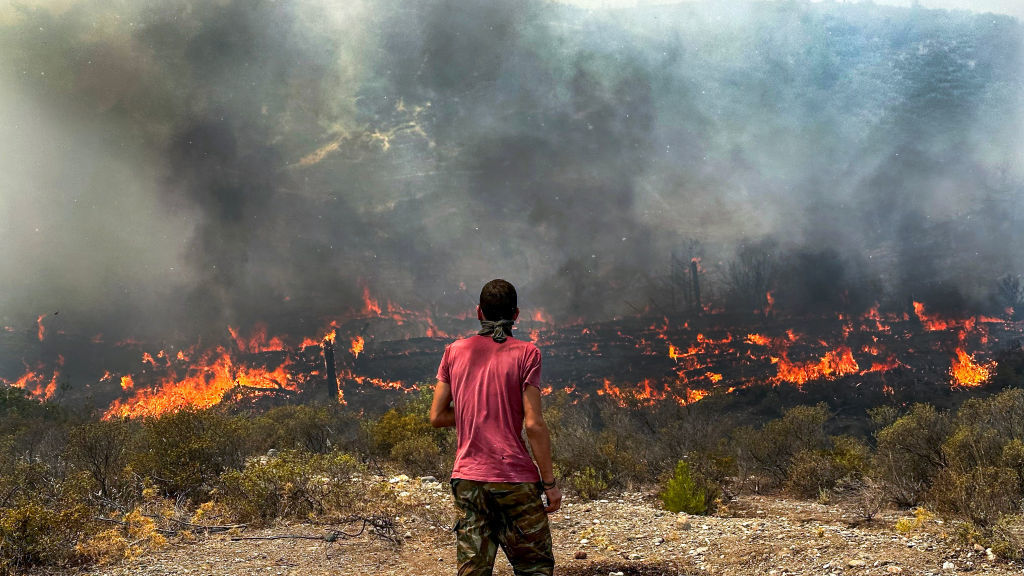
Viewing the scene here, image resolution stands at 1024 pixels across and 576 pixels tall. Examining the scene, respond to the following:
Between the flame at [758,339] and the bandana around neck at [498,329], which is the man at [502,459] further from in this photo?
the flame at [758,339]

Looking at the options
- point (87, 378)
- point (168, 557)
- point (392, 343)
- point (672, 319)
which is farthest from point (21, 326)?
point (168, 557)

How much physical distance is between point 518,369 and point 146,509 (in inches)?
391

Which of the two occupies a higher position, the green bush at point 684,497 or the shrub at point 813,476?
the green bush at point 684,497

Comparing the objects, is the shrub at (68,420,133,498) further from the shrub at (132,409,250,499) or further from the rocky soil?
the rocky soil

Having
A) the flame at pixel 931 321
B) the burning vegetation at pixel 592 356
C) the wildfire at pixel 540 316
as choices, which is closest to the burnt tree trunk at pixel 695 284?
the burning vegetation at pixel 592 356

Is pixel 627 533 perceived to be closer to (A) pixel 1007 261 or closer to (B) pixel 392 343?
(B) pixel 392 343

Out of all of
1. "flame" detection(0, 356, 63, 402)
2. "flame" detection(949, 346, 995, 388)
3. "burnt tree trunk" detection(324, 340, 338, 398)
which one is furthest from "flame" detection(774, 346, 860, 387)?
"flame" detection(0, 356, 63, 402)

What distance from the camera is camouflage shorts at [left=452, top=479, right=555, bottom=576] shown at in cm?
353

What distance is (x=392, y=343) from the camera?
60.1 meters

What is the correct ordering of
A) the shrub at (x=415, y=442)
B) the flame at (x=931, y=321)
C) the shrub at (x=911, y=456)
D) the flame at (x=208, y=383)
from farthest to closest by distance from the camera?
the flame at (x=931, y=321)
the flame at (x=208, y=383)
the shrub at (x=415, y=442)
the shrub at (x=911, y=456)

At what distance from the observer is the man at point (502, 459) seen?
352 centimetres

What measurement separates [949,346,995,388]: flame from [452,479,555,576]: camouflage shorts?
180 ft

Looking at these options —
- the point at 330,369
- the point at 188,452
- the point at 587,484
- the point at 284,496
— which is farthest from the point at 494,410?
the point at 330,369

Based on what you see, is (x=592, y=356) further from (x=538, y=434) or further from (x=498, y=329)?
(x=538, y=434)
